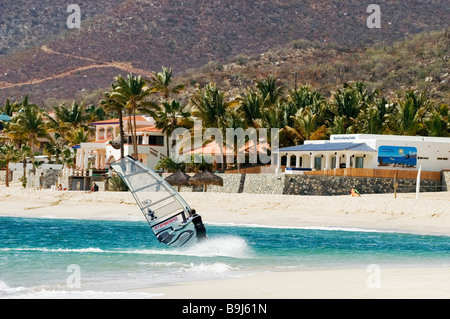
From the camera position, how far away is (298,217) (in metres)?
41.9

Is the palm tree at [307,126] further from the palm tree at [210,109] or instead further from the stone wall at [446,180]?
the stone wall at [446,180]

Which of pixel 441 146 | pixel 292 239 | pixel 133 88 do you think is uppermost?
A: pixel 133 88

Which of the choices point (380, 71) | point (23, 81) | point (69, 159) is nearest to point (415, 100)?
point (69, 159)

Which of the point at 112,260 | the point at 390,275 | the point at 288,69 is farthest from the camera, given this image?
the point at 288,69

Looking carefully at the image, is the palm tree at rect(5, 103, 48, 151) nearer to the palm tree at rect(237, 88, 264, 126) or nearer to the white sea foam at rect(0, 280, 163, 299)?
the palm tree at rect(237, 88, 264, 126)

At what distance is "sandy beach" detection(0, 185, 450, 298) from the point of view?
16.5 meters

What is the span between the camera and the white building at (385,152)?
5112 centimetres

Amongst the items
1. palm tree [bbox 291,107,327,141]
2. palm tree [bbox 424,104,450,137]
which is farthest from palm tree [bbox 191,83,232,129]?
palm tree [bbox 424,104,450,137]

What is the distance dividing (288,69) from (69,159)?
68.5 m

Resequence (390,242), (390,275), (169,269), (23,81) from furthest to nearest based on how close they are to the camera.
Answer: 1. (23,81)
2. (390,242)
3. (169,269)
4. (390,275)

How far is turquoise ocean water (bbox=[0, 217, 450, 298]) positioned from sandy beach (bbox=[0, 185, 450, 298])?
157 cm

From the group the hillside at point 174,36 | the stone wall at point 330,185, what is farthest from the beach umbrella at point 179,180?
the hillside at point 174,36
